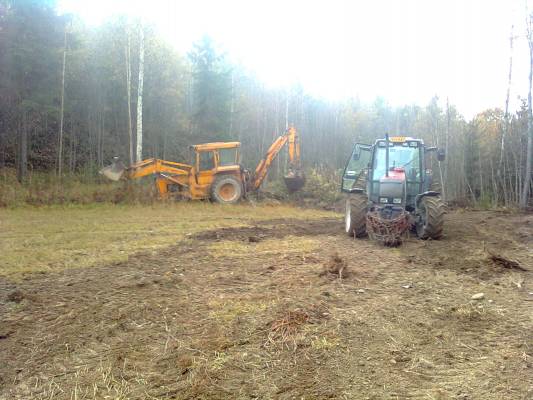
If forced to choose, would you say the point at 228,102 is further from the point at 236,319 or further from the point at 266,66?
the point at 236,319

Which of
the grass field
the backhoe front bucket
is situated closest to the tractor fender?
the grass field

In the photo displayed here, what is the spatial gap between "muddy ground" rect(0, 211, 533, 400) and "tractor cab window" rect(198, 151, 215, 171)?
35.7ft

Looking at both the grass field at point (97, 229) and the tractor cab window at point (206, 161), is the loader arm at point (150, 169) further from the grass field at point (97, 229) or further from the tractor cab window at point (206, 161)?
the grass field at point (97, 229)

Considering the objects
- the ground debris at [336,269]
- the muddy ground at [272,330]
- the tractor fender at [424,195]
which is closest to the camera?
the muddy ground at [272,330]

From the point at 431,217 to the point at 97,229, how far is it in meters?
7.28

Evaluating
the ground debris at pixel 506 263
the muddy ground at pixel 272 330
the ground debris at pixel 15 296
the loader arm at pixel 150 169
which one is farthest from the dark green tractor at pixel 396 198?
the loader arm at pixel 150 169

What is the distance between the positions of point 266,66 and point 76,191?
98.7 feet

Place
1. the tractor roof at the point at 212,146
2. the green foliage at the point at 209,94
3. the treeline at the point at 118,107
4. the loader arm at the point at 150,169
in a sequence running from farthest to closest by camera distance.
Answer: the green foliage at the point at 209,94, the treeline at the point at 118,107, the tractor roof at the point at 212,146, the loader arm at the point at 150,169

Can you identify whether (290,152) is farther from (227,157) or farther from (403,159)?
(403,159)

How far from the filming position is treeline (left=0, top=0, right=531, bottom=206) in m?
19.9

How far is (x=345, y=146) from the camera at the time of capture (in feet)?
149

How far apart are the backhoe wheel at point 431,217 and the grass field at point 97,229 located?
495cm

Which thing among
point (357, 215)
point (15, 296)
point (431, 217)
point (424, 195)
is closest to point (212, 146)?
point (357, 215)

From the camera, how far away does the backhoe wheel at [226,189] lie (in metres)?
18.2
